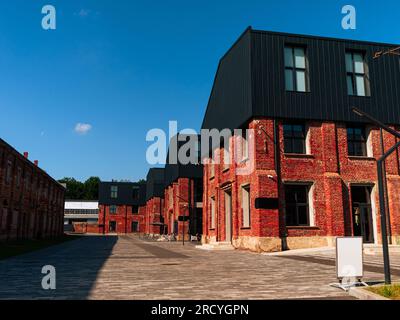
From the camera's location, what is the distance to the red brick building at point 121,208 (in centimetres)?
8025

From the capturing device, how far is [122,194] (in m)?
81.9

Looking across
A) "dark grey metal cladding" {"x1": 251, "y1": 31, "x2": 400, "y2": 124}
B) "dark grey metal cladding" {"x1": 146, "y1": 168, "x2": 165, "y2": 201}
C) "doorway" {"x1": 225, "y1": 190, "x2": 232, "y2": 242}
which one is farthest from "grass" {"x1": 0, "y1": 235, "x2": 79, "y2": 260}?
"dark grey metal cladding" {"x1": 146, "y1": 168, "x2": 165, "y2": 201}

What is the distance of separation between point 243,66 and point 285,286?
58.6 feet

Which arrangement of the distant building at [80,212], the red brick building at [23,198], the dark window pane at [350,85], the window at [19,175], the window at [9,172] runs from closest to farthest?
the dark window pane at [350,85], the red brick building at [23,198], the window at [9,172], the window at [19,175], the distant building at [80,212]

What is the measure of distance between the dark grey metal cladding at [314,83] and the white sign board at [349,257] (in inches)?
564

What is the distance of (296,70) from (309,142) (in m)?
4.55

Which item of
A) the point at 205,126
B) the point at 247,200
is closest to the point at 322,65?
the point at 247,200

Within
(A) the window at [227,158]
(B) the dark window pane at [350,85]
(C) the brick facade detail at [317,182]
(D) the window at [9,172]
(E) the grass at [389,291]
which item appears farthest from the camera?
(D) the window at [9,172]

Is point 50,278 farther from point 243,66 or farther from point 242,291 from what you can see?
point 243,66

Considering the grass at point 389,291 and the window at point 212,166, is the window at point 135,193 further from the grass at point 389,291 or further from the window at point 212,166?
the grass at point 389,291

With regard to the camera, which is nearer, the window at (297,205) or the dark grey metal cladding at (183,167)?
the window at (297,205)

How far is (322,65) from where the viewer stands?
951 inches

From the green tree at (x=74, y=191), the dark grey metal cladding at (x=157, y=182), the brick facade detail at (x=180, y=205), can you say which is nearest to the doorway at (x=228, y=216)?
the brick facade detail at (x=180, y=205)

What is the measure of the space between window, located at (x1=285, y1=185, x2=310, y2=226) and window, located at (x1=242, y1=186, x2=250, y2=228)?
2714mm
